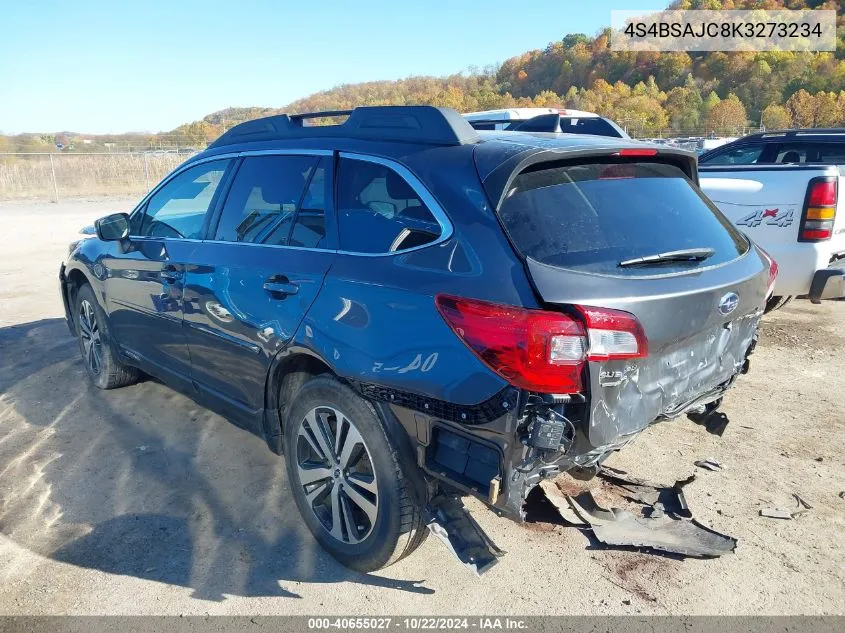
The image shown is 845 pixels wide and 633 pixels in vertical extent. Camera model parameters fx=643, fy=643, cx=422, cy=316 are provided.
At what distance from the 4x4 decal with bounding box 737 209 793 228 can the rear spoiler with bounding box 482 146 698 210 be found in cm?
320

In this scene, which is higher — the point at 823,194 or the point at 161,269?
the point at 823,194

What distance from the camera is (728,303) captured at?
2.63 meters

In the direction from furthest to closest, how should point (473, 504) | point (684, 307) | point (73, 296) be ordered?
point (73, 296) → point (473, 504) → point (684, 307)

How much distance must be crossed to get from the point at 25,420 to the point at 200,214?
2.14 m

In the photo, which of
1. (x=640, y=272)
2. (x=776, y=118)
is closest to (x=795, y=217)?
(x=640, y=272)

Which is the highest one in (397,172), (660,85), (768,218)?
(660,85)

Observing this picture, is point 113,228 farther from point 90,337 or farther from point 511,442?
point 511,442

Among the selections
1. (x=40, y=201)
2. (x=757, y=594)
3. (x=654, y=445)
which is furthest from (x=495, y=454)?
(x=40, y=201)

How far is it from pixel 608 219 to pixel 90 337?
13.8 feet

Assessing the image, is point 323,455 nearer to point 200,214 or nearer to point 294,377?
point 294,377

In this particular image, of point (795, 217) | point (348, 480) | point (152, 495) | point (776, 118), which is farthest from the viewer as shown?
point (776, 118)

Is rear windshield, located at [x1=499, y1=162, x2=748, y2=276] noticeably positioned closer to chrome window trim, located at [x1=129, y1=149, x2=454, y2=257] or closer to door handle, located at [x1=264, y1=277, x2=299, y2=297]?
chrome window trim, located at [x1=129, y1=149, x2=454, y2=257]

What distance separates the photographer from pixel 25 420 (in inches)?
178

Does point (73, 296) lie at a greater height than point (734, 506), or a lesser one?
greater
